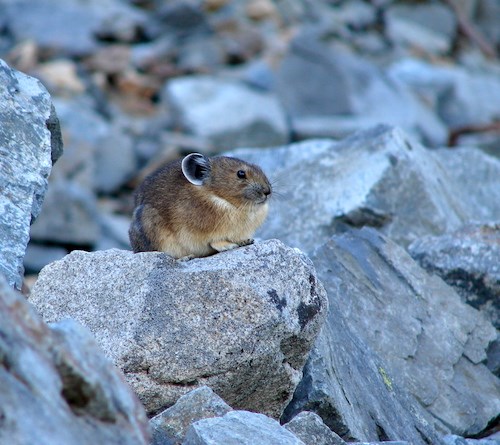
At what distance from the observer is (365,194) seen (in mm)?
10031

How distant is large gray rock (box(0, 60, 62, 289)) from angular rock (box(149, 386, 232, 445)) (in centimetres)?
129

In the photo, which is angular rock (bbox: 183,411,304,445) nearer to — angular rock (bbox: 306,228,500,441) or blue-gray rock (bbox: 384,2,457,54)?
angular rock (bbox: 306,228,500,441)

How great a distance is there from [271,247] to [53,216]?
1240 cm

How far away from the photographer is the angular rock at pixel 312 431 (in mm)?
5977

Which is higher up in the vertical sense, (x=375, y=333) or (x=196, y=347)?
(x=196, y=347)

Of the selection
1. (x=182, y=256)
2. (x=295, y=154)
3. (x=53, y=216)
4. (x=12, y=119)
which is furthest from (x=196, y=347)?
(x=53, y=216)

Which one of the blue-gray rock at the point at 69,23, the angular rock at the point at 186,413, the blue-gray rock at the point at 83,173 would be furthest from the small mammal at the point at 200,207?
the blue-gray rock at the point at 69,23

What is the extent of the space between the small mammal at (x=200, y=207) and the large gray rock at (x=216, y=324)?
0.77m

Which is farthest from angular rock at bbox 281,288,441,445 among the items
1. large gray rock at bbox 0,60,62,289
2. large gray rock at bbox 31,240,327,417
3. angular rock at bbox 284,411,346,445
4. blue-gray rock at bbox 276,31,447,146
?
blue-gray rock at bbox 276,31,447,146

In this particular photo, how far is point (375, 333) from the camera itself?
8.22 meters

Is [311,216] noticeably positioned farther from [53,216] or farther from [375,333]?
[53,216]

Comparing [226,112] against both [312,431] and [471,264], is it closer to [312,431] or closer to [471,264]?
[471,264]

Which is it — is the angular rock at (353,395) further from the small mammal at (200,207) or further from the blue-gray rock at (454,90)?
the blue-gray rock at (454,90)

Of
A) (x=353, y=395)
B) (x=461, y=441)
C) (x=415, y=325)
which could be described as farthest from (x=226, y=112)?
(x=461, y=441)
